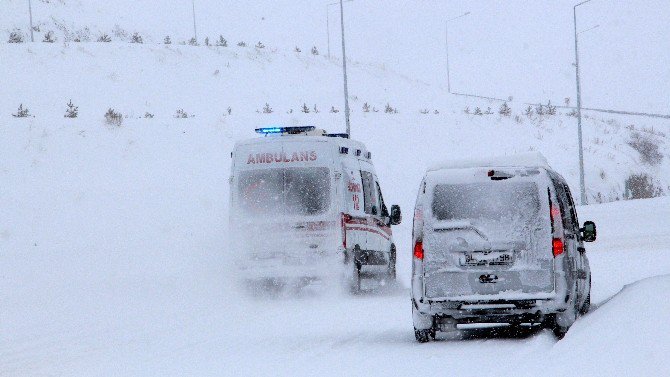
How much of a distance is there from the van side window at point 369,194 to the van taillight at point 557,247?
8087 mm

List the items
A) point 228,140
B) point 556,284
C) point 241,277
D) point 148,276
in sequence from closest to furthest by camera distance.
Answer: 1. point 556,284
2. point 241,277
3. point 148,276
4. point 228,140

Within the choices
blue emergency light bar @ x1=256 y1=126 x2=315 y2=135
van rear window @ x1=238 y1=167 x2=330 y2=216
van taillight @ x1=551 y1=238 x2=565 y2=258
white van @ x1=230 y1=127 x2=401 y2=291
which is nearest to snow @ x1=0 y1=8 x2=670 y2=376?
white van @ x1=230 y1=127 x2=401 y2=291

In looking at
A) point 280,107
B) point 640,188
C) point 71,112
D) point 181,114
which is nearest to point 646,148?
point 640,188

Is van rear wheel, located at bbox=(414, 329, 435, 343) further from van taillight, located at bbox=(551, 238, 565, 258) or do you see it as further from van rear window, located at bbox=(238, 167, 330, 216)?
van rear window, located at bbox=(238, 167, 330, 216)

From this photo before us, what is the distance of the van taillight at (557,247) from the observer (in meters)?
13.6

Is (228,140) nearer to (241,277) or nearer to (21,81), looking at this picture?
(21,81)

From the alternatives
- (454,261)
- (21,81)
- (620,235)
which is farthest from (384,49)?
(454,261)

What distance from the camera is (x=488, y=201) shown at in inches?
544

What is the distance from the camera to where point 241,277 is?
65.5 ft

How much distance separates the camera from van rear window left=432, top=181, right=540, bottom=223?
13742 mm

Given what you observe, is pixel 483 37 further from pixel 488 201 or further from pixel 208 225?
pixel 488 201

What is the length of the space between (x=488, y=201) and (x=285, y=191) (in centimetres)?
666

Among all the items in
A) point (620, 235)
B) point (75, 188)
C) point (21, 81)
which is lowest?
point (620, 235)

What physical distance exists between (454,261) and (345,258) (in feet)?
20.4
